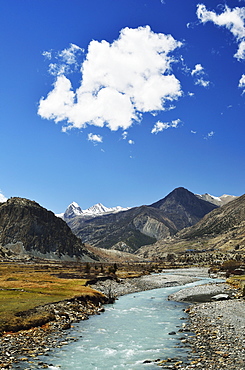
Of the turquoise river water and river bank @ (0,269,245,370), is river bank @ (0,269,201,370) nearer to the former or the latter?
river bank @ (0,269,245,370)

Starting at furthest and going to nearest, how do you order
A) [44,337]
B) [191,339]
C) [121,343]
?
[44,337]
[121,343]
[191,339]

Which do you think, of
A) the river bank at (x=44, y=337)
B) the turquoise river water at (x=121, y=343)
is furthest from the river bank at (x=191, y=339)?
the turquoise river water at (x=121, y=343)

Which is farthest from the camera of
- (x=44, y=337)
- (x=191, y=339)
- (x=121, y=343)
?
(x=44, y=337)

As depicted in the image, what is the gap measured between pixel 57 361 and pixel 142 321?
2184 cm

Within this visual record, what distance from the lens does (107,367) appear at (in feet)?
79.1

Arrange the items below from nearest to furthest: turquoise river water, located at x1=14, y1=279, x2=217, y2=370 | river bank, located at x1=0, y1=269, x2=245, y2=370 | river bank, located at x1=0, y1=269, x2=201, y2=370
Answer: river bank, located at x1=0, y1=269, x2=245, y2=370
river bank, located at x1=0, y1=269, x2=201, y2=370
turquoise river water, located at x1=14, y1=279, x2=217, y2=370

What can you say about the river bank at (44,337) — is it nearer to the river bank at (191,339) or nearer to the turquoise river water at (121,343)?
the river bank at (191,339)

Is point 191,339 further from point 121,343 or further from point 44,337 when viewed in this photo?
point 44,337

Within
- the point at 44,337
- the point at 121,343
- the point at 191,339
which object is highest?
the point at 44,337

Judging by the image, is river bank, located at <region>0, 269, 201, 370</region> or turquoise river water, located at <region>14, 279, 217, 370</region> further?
turquoise river water, located at <region>14, 279, 217, 370</region>

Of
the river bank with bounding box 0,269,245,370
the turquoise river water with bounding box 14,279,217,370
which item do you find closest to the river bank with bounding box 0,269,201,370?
the river bank with bounding box 0,269,245,370

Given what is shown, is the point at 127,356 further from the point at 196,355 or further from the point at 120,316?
the point at 120,316

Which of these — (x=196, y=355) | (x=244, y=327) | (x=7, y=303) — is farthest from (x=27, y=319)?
(x=244, y=327)

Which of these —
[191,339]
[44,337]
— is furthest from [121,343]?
[44,337]
